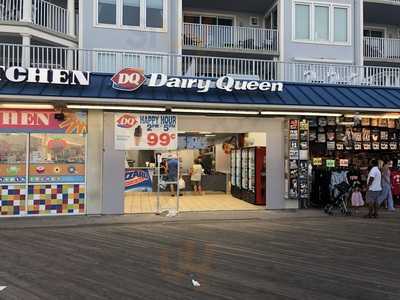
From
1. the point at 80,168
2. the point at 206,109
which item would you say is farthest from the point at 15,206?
the point at 206,109

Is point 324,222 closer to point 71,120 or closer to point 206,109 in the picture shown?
point 206,109

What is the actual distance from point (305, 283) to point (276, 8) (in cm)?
1802

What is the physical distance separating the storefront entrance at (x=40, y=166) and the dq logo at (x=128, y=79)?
186 centimetres

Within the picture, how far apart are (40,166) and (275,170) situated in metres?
8.00

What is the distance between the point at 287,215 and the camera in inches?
602

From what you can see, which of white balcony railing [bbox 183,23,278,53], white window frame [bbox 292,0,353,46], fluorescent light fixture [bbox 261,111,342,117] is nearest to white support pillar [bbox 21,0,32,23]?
white balcony railing [bbox 183,23,278,53]

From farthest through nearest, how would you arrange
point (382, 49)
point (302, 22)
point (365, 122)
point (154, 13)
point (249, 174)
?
1. point (382, 49)
2. point (302, 22)
3. point (154, 13)
4. point (249, 174)
5. point (365, 122)

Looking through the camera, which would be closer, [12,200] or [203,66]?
[12,200]

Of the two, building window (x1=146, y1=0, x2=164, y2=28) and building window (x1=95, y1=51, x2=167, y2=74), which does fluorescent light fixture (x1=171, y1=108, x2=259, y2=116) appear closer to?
building window (x1=95, y1=51, x2=167, y2=74)

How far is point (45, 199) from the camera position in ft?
49.2

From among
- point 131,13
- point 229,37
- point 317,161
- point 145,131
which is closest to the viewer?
point 145,131

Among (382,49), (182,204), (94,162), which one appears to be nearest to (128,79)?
(94,162)

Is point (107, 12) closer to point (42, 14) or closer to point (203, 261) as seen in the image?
point (42, 14)

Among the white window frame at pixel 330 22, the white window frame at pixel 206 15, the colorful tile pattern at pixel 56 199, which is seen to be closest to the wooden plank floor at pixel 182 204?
the colorful tile pattern at pixel 56 199
